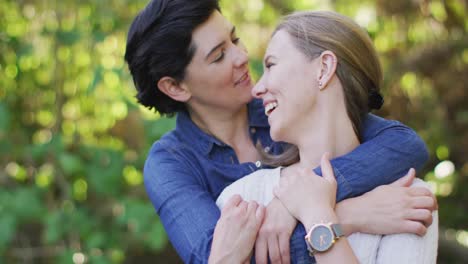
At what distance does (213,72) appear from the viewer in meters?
2.38

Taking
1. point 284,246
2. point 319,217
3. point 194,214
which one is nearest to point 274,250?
point 284,246

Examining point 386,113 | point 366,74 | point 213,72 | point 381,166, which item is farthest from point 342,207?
point 386,113

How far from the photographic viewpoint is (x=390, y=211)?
1838 mm

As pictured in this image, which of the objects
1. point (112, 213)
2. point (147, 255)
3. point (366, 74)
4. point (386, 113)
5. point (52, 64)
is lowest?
point (147, 255)

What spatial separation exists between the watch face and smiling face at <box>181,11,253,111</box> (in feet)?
Result: 2.43

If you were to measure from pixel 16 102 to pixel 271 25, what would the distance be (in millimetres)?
1645

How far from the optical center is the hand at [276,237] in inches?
72.9

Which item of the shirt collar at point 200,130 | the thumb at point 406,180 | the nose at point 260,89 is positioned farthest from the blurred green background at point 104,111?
the thumb at point 406,180

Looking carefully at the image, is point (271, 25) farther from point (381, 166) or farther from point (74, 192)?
point (381, 166)

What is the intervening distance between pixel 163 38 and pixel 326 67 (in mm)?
595

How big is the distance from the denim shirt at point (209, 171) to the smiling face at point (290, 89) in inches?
5.8

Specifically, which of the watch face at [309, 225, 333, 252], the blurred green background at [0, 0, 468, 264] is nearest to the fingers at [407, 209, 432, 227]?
the watch face at [309, 225, 333, 252]

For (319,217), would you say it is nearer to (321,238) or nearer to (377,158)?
(321,238)

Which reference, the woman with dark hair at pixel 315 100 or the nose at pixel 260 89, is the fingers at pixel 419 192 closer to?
the woman with dark hair at pixel 315 100
